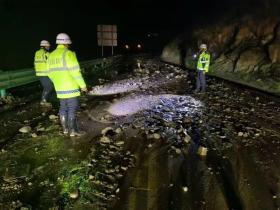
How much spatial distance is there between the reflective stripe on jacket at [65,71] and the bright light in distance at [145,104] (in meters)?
2.36

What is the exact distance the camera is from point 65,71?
6.44 metres

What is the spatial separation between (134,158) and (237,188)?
6.37 feet

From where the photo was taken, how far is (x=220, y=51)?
53.8ft

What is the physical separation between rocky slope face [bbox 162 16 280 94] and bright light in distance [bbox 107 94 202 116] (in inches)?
148

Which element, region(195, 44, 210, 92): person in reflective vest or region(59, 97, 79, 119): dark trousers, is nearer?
region(59, 97, 79, 119): dark trousers

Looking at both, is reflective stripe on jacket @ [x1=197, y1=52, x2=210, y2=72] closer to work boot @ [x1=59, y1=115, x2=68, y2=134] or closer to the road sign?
work boot @ [x1=59, y1=115, x2=68, y2=134]

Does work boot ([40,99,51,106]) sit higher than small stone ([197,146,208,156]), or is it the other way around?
work boot ([40,99,51,106])

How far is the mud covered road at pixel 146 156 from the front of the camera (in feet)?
15.8

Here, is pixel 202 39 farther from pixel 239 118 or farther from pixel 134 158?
pixel 134 158

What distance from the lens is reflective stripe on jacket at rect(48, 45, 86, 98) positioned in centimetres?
639

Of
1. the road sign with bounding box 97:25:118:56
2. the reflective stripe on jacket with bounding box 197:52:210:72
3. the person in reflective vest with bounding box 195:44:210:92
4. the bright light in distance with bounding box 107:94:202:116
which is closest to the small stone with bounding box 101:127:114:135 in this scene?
the bright light in distance with bounding box 107:94:202:116

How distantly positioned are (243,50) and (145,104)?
23.9 feet

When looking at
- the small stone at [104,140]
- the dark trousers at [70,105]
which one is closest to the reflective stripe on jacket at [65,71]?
the dark trousers at [70,105]

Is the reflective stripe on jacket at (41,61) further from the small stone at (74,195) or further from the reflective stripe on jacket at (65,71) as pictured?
the small stone at (74,195)
